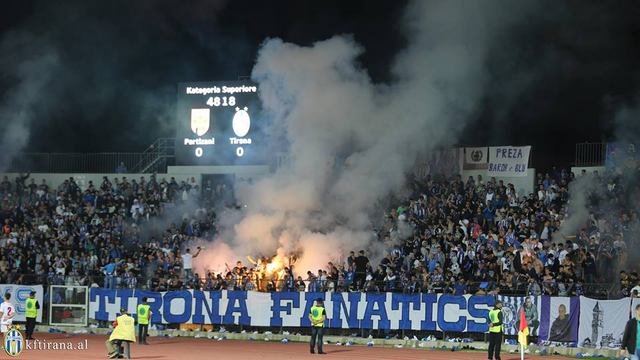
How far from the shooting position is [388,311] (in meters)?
30.4

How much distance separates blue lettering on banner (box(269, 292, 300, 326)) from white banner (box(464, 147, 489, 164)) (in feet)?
29.9

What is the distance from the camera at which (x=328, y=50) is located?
36.5 meters

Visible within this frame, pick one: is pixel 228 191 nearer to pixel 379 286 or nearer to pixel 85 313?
pixel 85 313

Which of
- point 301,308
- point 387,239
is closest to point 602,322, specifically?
point 301,308

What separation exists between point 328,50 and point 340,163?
3.91 metres

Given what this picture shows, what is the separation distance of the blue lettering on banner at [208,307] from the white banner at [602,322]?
11352mm

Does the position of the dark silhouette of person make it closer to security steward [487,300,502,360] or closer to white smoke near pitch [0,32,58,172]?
security steward [487,300,502,360]

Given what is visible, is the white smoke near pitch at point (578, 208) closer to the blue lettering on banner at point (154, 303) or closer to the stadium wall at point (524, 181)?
the stadium wall at point (524, 181)

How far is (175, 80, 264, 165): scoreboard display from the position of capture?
40.4m

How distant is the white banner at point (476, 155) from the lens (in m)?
37.1

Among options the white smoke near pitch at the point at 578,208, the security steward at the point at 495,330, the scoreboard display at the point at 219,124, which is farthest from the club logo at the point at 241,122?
the security steward at the point at 495,330

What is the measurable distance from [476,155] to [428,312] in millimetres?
9128

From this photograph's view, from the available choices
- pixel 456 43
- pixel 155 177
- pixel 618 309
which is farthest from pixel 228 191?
pixel 618 309

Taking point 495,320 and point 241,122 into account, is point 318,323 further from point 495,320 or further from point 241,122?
point 241,122
